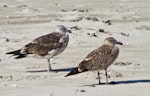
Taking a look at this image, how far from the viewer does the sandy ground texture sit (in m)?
10.7

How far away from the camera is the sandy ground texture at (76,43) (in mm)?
10703

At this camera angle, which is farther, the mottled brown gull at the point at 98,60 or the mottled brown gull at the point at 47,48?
the mottled brown gull at the point at 47,48

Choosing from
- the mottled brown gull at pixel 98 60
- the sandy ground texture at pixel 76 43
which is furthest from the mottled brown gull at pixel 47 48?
the mottled brown gull at pixel 98 60

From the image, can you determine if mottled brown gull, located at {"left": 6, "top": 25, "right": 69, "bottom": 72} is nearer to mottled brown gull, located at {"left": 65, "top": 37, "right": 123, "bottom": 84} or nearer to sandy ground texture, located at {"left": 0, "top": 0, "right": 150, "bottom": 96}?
sandy ground texture, located at {"left": 0, "top": 0, "right": 150, "bottom": 96}

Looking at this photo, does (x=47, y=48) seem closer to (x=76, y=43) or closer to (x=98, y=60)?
(x=98, y=60)

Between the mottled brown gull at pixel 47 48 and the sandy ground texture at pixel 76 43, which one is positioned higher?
the mottled brown gull at pixel 47 48

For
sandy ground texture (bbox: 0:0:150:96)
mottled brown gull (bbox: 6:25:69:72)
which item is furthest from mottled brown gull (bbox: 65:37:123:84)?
mottled brown gull (bbox: 6:25:69:72)

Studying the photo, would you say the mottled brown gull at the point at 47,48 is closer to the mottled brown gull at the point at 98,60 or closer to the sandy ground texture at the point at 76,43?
the sandy ground texture at the point at 76,43

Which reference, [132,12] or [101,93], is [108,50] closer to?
[101,93]

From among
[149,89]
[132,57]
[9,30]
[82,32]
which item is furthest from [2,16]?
[149,89]

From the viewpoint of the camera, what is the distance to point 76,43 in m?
17.1

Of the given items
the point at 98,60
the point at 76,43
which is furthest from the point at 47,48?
the point at 76,43

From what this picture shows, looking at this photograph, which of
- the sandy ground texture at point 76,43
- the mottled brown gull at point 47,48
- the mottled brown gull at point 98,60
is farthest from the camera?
the mottled brown gull at point 47,48

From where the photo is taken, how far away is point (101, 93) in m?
10.0
